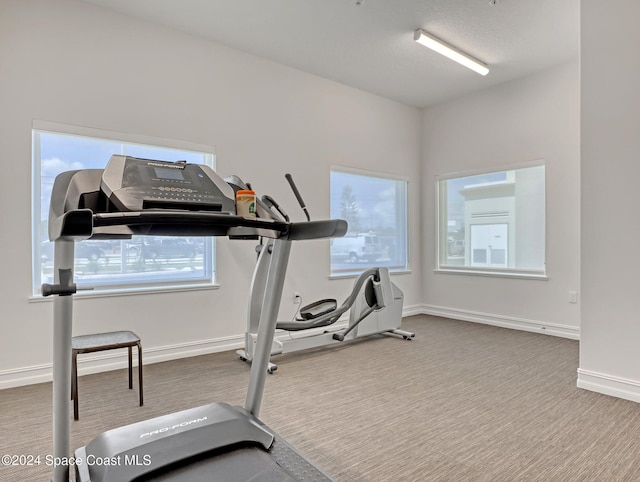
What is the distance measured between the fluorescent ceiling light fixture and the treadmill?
113 inches

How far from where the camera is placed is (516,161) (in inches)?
187

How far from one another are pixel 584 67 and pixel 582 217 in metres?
1.10

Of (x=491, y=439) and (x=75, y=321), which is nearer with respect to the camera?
(x=491, y=439)

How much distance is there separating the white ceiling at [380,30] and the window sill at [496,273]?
2.34m

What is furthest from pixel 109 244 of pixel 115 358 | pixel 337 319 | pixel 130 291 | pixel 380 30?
pixel 380 30

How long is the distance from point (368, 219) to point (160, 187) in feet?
13.5

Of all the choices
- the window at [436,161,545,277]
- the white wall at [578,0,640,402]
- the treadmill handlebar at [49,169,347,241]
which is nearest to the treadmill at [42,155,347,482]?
the treadmill handlebar at [49,169,347,241]

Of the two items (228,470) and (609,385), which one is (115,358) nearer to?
(228,470)

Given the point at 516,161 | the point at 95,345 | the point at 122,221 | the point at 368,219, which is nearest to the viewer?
the point at 122,221

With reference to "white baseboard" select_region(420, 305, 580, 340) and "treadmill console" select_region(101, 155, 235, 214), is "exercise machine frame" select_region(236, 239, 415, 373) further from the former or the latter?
"treadmill console" select_region(101, 155, 235, 214)

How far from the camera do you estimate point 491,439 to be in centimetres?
215

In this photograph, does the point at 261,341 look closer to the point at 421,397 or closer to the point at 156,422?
the point at 156,422

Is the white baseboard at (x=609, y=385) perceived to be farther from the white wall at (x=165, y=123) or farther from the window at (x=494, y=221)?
the white wall at (x=165, y=123)

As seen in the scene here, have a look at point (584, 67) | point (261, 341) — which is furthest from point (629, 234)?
point (261, 341)
